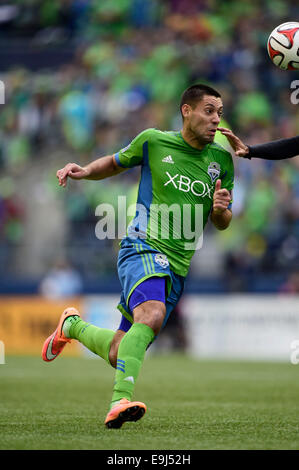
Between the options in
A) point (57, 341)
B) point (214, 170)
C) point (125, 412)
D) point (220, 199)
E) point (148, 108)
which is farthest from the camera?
point (148, 108)

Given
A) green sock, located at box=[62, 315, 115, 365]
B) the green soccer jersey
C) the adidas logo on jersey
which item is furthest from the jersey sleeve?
green sock, located at box=[62, 315, 115, 365]

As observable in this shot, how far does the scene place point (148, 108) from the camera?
672 inches

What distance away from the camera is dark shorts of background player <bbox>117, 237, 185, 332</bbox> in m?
5.66

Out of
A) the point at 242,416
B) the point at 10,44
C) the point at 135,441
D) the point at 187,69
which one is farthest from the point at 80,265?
the point at 135,441

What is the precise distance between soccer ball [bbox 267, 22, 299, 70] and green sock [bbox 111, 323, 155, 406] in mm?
2314

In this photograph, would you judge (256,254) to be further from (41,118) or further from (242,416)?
(242,416)

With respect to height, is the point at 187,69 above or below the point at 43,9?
below

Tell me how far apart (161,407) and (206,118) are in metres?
2.52

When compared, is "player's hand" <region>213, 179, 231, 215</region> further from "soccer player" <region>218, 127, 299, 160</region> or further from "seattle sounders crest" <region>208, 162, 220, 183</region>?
"soccer player" <region>218, 127, 299, 160</region>

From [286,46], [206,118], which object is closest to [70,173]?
[206,118]

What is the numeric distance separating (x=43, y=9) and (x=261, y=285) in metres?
9.18

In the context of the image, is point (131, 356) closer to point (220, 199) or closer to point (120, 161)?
point (220, 199)

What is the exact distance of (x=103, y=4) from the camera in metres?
19.5
